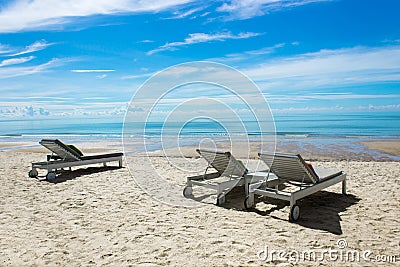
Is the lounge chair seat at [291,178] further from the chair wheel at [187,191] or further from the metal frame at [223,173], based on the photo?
the chair wheel at [187,191]

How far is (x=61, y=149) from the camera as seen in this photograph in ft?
29.0

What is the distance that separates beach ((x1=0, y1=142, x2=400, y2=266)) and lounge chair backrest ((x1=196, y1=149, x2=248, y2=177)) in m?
0.49

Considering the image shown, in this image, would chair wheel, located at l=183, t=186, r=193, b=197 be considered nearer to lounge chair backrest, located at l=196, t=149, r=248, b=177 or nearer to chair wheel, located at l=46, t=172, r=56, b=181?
lounge chair backrest, located at l=196, t=149, r=248, b=177

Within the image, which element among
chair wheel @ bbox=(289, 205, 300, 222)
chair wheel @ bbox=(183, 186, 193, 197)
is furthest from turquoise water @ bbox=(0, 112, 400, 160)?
chair wheel @ bbox=(289, 205, 300, 222)

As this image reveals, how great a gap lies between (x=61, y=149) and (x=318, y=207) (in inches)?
261

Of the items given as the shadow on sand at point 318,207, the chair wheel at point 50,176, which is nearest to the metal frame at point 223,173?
the shadow on sand at point 318,207

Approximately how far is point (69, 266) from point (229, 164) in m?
3.65

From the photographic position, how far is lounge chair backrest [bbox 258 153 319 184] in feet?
17.7

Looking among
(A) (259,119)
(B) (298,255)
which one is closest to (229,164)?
(B) (298,255)

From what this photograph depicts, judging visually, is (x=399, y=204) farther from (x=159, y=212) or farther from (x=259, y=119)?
(x=259, y=119)

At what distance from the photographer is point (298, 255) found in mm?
Result: 3764

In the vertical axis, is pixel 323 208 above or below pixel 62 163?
below

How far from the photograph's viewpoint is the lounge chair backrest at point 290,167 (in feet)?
17.7

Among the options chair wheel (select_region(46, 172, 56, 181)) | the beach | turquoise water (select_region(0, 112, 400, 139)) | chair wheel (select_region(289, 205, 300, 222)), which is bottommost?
the beach
